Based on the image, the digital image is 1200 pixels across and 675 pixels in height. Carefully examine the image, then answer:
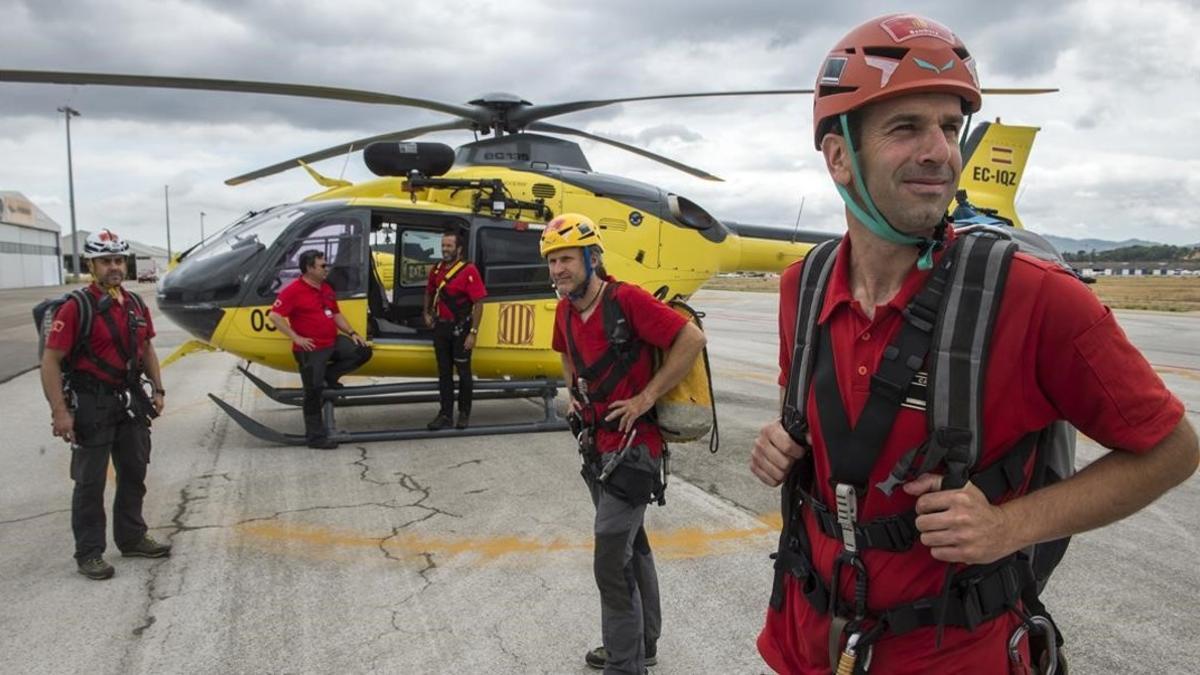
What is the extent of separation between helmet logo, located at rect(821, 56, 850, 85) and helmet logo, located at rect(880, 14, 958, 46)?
94 millimetres

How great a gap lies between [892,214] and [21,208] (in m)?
76.4

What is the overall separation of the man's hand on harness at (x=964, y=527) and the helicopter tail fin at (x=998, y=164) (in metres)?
8.71

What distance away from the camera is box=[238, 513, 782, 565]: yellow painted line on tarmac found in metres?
4.60

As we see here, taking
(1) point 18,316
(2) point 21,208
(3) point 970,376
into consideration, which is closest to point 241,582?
(3) point 970,376

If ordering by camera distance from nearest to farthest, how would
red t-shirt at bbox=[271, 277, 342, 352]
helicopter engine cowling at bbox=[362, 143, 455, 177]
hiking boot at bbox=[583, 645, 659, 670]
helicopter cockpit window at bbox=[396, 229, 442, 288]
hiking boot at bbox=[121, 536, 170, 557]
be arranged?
hiking boot at bbox=[583, 645, 659, 670]
hiking boot at bbox=[121, 536, 170, 557]
red t-shirt at bbox=[271, 277, 342, 352]
helicopter engine cowling at bbox=[362, 143, 455, 177]
helicopter cockpit window at bbox=[396, 229, 442, 288]

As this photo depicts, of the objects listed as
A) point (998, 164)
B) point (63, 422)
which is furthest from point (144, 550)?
point (998, 164)

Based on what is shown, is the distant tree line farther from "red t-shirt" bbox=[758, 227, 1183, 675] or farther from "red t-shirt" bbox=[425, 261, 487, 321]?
"red t-shirt" bbox=[758, 227, 1183, 675]

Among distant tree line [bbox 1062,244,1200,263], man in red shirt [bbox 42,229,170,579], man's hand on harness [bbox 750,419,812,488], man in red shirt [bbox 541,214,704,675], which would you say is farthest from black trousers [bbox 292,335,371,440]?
distant tree line [bbox 1062,244,1200,263]

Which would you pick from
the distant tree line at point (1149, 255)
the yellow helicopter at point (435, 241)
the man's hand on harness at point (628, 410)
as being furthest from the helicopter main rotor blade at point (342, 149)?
the distant tree line at point (1149, 255)

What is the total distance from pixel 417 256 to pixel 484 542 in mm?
5050

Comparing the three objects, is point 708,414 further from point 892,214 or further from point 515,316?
point 515,316

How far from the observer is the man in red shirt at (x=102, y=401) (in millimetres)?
4242

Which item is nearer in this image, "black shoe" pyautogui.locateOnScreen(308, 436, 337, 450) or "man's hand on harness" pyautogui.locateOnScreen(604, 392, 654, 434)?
"man's hand on harness" pyautogui.locateOnScreen(604, 392, 654, 434)

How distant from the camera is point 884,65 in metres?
1.44
